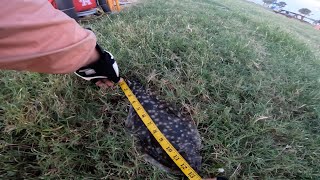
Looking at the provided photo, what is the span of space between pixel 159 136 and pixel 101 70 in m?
0.60

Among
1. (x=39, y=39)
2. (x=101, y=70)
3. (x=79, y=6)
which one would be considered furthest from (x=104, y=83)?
(x=79, y=6)

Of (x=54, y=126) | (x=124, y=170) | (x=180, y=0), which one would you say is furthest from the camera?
(x=180, y=0)

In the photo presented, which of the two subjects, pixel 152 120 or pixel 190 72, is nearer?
pixel 152 120

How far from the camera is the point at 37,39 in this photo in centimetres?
114

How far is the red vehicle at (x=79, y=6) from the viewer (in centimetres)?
282

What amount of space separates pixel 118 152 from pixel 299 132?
138 centimetres

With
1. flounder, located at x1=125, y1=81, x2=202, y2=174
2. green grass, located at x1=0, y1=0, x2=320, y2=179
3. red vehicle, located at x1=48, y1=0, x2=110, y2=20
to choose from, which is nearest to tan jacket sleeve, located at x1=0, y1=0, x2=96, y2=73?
green grass, located at x1=0, y1=0, x2=320, y2=179

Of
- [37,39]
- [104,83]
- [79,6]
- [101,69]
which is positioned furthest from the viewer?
[79,6]

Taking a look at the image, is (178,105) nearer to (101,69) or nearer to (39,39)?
(101,69)

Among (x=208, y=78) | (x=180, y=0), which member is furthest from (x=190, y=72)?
(x=180, y=0)

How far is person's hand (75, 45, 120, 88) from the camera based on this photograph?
5.65 feet

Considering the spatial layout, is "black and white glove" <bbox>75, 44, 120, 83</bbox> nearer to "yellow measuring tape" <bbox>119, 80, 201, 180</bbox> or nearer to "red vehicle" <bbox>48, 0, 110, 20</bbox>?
"yellow measuring tape" <bbox>119, 80, 201, 180</bbox>

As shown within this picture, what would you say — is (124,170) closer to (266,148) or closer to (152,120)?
(152,120)

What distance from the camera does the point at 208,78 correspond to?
224 centimetres
